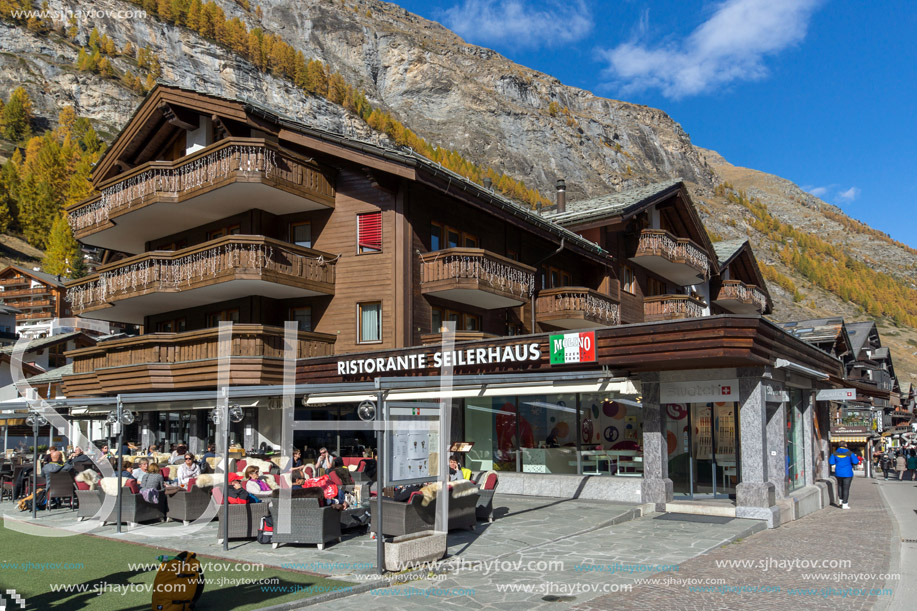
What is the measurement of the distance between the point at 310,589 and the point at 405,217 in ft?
47.9

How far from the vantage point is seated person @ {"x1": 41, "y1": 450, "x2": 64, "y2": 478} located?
17.8m

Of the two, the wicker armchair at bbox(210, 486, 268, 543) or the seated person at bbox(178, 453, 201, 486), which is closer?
the wicker armchair at bbox(210, 486, 268, 543)

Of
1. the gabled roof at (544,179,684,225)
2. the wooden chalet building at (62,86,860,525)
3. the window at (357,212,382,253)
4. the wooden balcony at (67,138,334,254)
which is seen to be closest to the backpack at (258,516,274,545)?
the wooden chalet building at (62,86,860,525)

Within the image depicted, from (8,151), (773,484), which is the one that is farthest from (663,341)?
(8,151)

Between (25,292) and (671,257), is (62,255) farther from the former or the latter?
(671,257)

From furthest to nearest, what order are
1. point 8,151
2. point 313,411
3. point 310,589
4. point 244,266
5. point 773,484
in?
point 8,151
point 313,411
point 244,266
point 773,484
point 310,589

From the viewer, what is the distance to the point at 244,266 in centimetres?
2195

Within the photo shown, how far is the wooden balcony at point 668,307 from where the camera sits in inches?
1324

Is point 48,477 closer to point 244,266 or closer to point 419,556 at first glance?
point 244,266

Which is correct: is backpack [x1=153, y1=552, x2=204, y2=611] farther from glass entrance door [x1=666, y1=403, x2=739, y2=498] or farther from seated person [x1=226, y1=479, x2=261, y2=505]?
glass entrance door [x1=666, y1=403, x2=739, y2=498]

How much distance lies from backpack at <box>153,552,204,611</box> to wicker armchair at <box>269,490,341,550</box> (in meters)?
3.48

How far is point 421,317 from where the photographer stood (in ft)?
76.2

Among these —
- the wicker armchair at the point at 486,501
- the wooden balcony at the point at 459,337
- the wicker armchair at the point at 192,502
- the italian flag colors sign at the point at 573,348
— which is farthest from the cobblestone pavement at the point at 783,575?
the wooden balcony at the point at 459,337

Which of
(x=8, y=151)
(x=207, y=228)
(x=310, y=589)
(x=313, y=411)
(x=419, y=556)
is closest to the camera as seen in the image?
(x=310, y=589)
